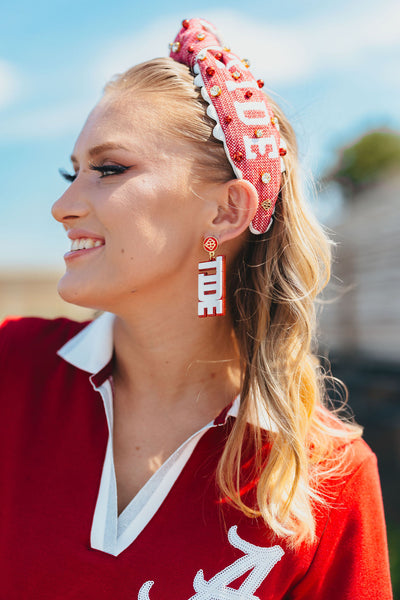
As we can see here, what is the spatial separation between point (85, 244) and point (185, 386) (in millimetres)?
558

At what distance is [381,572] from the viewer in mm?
1711

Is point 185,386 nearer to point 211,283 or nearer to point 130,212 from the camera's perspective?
point 211,283

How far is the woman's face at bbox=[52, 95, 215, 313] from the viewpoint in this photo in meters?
1.67

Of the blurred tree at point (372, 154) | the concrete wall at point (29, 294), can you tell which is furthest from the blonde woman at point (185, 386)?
the concrete wall at point (29, 294)

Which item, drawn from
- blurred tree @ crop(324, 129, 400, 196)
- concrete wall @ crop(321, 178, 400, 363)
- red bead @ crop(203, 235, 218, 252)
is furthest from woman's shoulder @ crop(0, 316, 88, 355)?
blurred tree @ crop(324, 129, 400, 196)

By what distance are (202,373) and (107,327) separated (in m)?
0.36

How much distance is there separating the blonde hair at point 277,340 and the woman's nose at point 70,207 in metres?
0.34

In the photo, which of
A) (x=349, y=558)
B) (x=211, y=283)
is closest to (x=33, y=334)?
(x=211, y=283)

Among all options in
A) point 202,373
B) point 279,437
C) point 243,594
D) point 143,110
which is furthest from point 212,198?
point 243,594

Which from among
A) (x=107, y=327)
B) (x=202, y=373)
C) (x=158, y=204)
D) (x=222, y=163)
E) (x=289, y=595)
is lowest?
(x=289, y=595)

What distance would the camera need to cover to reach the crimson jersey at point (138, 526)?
1.55 m

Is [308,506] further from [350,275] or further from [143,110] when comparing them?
[350,275]

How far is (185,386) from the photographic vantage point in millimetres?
1899

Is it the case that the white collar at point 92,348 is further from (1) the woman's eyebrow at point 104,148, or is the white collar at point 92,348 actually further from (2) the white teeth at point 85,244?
(1) the woman's eyebrow at point 104,148
